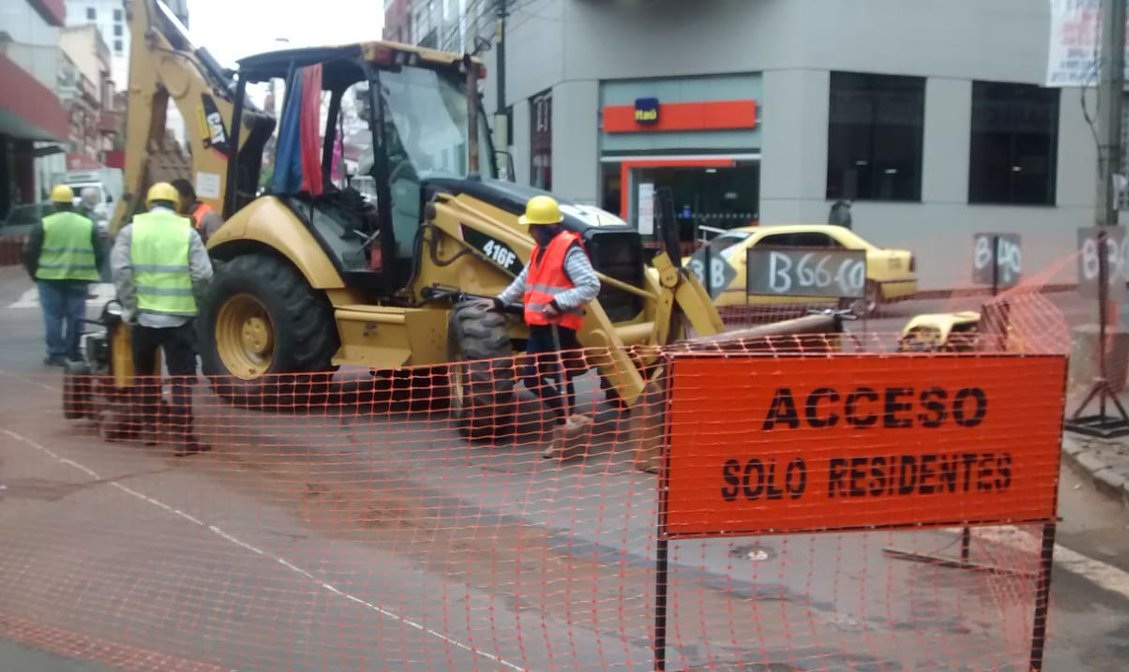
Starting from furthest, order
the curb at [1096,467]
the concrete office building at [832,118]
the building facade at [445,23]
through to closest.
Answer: the building facade at [445,23] < the concrete office building at [832,118] < the curb at [1096,467]

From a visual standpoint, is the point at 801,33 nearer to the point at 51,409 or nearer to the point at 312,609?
the point at 51,409

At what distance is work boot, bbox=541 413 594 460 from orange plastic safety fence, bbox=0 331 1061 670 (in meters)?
0.03

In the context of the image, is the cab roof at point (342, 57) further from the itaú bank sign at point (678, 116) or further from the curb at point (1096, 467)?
the itaú bank sign at point (678, 116)

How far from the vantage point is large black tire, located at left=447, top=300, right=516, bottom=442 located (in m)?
8.02

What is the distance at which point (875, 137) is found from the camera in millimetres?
23578

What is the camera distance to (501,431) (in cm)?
831

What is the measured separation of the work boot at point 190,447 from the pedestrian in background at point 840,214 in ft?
51.7

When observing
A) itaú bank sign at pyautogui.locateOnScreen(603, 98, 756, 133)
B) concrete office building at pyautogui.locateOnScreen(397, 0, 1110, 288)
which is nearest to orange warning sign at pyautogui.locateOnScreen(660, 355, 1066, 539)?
concrete office building at pyautogui.locateOnScreen(397, 0, 1110, 288)

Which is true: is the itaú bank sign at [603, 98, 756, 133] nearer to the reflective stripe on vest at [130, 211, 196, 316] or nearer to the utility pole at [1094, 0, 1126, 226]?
the utility pole at [1094, 0, 1126, 226]

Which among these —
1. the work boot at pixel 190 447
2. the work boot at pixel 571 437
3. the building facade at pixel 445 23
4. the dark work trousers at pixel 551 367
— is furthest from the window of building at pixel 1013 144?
the work boot at pixel 190 447

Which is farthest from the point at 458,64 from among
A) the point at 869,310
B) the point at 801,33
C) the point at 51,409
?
the point at 801,33

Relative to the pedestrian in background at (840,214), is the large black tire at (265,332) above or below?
below

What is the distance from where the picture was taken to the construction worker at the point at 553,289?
793cm

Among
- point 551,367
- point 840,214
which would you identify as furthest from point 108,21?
point 551,367
